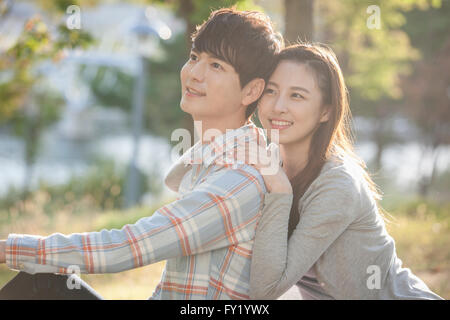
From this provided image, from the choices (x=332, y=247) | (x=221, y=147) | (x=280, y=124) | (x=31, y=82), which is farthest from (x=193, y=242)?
(x=31, y=82)

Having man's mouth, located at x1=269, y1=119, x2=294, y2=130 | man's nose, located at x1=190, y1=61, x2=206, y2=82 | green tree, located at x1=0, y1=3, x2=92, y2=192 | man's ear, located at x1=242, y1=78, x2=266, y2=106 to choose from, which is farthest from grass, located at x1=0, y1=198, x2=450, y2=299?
green tree, located at x1=0, y1=3, x2=92, y2=192

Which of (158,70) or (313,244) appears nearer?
(313,244)

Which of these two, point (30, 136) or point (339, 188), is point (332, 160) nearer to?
point (339, 188)

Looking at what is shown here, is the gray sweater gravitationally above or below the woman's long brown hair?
below

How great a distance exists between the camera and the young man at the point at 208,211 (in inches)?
73.9

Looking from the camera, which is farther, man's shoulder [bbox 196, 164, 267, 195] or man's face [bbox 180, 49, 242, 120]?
man's face [bbox 180, 49, 242, 120]

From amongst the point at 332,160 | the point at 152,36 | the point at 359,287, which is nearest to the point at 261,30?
the point at 332,160

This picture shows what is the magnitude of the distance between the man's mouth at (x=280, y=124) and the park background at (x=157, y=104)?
66.6 inches

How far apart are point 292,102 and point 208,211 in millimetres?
686

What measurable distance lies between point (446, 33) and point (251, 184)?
14.1 metres

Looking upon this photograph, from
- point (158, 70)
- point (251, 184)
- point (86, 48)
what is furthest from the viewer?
point (158, 70)

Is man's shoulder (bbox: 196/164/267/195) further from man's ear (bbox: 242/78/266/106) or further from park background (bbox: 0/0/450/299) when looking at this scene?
→ park background (bbox: 0/0/450/299)

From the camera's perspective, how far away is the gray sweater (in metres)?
2.04
